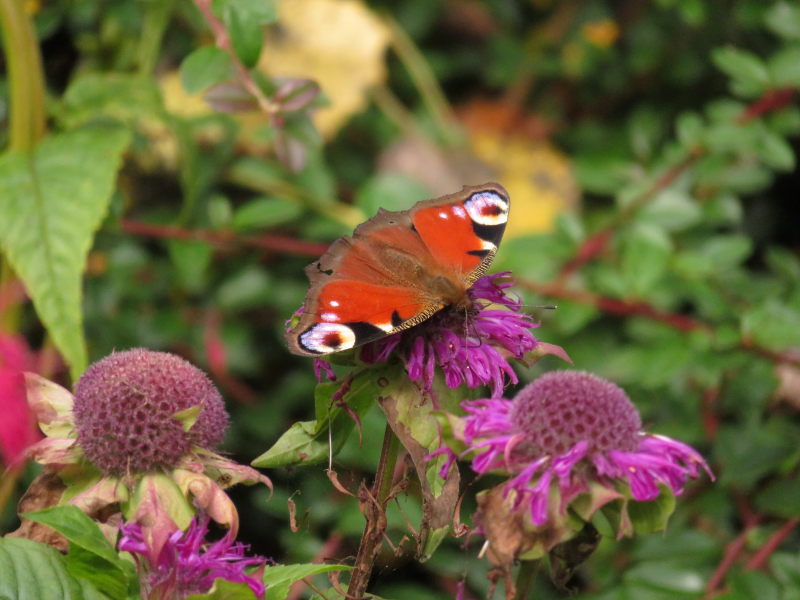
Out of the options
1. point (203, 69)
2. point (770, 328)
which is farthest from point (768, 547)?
point (203, 69)

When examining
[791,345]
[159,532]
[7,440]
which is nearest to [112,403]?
[159,532]

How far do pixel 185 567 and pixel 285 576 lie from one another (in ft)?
0.25

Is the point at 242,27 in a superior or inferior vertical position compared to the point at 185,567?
superior

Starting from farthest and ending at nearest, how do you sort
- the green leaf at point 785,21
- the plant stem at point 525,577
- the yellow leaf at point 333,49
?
the yellow leaf at point 333,49, the green leaf at point 785,21, the plant stem at point 525,577

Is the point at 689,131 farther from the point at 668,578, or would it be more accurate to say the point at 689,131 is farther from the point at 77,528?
the point at 77,528

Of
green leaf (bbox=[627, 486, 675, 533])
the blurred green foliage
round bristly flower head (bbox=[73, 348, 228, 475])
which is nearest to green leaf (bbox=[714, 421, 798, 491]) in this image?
the blurred green foliage

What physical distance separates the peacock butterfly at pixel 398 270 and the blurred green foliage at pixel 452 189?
0.32 meters

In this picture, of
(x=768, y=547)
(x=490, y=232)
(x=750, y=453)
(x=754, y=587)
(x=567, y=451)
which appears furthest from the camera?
(x=750, y=453)

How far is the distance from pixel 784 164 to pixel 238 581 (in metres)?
1.24

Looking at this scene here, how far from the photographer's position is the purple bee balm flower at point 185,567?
792mm

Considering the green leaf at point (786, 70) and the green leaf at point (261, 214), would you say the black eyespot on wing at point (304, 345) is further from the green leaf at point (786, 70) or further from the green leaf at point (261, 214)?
the green leaf at point (786, 70)

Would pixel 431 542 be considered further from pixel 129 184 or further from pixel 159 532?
pixel 129 184

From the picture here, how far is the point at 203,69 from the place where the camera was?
1.33 metres

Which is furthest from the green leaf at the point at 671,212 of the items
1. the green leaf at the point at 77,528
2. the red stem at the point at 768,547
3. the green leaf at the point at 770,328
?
the green leaf at the point at 77,528
